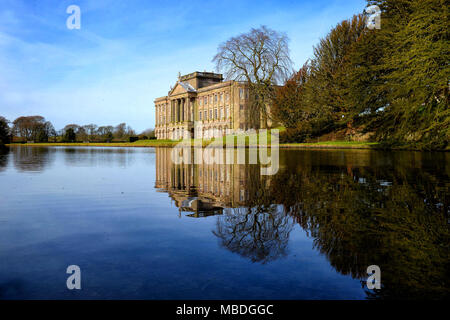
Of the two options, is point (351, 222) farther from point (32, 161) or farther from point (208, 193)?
point (32, 161)

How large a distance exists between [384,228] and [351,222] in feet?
1.62

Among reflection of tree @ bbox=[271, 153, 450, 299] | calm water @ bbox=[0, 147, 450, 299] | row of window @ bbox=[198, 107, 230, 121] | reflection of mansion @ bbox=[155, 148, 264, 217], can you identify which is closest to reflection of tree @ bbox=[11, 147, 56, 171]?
reflection of mansion @ bbox=[155, 148, 264, 217]

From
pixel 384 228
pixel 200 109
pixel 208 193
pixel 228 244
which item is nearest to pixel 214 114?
pixel 200 109

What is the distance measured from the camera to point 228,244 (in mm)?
4293

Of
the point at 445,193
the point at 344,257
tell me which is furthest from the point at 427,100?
the point at 344,257

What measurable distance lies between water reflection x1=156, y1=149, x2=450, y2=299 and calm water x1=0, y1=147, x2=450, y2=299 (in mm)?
20

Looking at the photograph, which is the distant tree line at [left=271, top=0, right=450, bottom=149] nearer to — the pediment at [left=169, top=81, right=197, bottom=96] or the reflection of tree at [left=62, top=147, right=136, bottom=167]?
the reflection of tree at [left=62, top=147, right=136, bottom=167]

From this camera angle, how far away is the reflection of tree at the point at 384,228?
3320 millimetres

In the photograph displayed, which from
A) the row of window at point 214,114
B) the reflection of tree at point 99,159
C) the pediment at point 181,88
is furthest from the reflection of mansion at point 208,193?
the pediment at point 181,88

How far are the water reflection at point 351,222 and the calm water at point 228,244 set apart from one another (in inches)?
0.8
